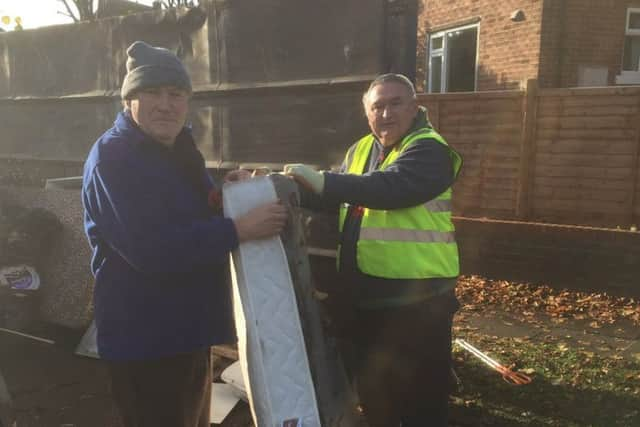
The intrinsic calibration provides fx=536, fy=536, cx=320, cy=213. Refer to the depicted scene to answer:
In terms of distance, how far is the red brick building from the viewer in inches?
390

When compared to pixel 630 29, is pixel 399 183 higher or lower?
lower

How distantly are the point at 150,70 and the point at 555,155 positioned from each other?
19.3 feet

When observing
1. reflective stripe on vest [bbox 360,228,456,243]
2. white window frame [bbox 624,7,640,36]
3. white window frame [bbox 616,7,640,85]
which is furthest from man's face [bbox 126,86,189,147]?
white window frame [bbox 624,7,640,36]

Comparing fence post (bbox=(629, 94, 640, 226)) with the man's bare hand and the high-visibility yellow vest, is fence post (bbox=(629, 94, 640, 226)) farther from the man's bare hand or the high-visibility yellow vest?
the man's bare hand

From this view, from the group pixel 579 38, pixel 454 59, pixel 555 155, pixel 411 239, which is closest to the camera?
pixel 411 239

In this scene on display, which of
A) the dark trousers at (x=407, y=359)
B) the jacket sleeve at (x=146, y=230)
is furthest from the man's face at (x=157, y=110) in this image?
the dark trousers at (x=407, y=359)

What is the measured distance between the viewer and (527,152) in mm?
6609

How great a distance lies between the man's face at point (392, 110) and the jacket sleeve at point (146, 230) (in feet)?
2.98

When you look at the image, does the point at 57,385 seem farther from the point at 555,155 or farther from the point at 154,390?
the point at 555,155

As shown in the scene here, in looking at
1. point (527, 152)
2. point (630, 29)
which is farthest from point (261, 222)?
point (630, 29)

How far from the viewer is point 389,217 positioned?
2.28 meters

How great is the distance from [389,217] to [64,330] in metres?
3.10

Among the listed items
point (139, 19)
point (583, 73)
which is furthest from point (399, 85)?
point (583, 73)

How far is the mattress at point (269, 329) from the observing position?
1858 millimetres
